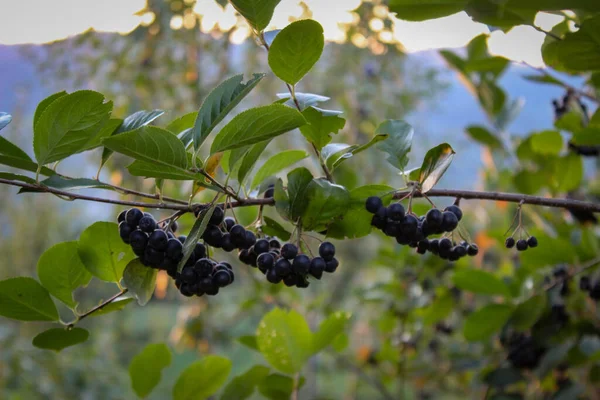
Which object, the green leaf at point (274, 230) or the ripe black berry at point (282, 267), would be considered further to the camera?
the green leaf at point (274, 230)

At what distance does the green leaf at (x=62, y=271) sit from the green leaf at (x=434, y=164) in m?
0.48

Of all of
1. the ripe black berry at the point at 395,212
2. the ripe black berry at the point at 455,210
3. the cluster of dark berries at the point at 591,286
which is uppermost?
the ripe black berry at the point at 395,212

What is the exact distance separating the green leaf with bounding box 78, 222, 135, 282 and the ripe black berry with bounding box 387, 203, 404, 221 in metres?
0.36

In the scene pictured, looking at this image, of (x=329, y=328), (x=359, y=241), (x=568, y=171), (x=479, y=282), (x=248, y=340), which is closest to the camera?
(x=329, y=328)

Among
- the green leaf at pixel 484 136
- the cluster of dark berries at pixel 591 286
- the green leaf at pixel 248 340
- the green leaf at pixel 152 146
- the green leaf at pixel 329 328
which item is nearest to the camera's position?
the green leaf at pixel 152 146

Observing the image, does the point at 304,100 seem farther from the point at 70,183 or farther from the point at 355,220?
the point at 70,183

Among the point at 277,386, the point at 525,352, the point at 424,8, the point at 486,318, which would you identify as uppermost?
the point at 424,8

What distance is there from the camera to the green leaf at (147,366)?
0.95 m

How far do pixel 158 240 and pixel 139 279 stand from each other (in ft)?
0.26

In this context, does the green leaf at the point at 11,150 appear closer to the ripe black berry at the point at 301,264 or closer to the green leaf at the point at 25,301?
the green leaf at the point at 25,301

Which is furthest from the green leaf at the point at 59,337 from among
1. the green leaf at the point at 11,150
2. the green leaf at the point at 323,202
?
the green leaf at the point at 323,202

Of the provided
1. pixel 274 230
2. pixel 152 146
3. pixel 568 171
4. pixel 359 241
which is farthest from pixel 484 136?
pixel 359 241

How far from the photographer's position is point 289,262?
68 centimetres

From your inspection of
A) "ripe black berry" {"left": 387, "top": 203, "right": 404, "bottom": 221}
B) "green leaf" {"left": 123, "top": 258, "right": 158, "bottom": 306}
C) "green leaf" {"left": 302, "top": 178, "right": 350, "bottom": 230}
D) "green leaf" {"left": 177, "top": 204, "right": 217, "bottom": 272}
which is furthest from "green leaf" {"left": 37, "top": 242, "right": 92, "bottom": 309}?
"ripe black berry" {"left": 387, "top": 203, "right": 404, "bottom": 221}
